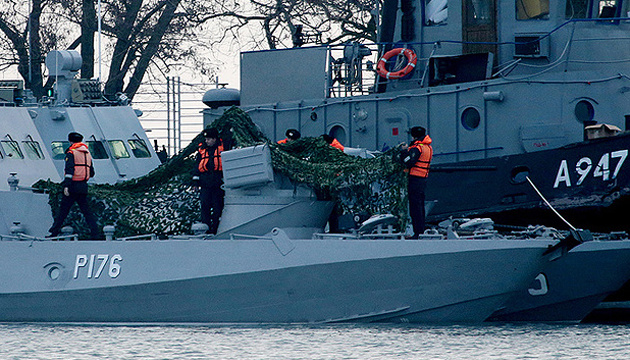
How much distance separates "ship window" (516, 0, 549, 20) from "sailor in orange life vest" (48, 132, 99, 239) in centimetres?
704

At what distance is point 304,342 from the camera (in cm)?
1438

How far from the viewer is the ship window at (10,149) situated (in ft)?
54.3

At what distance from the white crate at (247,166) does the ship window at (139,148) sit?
9.48 ft

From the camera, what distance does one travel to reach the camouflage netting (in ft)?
50.4

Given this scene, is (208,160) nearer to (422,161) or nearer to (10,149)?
(422,161)

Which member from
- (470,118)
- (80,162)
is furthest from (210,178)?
(470,118)

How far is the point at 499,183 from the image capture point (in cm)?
1802

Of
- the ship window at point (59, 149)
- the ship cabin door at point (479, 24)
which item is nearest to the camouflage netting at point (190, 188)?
the ship window at point (59, 149)

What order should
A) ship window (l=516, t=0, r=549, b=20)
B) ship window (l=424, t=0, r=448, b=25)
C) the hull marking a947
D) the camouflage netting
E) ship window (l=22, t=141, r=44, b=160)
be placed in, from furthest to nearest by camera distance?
ship window (l=424, t=0, r=448, b=25) → ship window (l=516, t=0, r=549, b=20) → the hull marking a947 → ship window (l=22, t=141, r=44, b=160) → the camouflage netting

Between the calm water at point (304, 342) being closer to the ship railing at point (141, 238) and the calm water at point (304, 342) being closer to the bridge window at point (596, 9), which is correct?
the ship railing at point (141, 238)

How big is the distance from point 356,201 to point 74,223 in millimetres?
3378

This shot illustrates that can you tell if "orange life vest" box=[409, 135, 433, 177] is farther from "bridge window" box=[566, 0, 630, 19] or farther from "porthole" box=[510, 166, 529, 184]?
"bridge window" box=[566, 0, 630, 19]

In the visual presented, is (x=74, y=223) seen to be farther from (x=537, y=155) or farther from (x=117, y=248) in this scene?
(x=537, y=155)

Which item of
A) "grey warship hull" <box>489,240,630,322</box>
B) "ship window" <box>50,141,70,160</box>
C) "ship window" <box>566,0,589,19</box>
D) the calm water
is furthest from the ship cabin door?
→ "ship window" <box>50,141,70,160</box>
